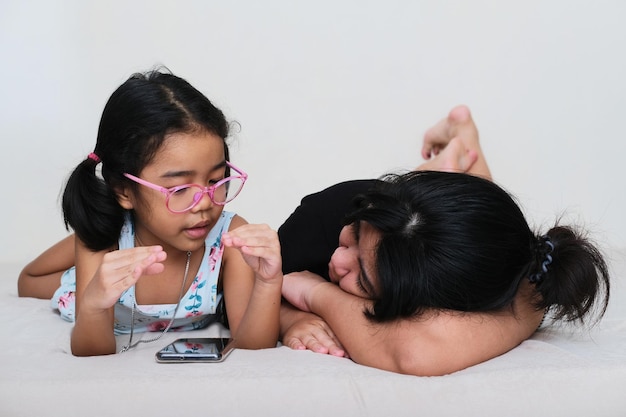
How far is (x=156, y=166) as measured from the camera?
5.83 ft

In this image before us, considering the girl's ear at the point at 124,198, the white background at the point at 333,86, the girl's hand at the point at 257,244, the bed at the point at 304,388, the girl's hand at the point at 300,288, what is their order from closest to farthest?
1. the bed at the point at 304,388
2. the girl's hand at the point at 257,244
3. the girl's ear at the point at 124,198
4. the girl's hand at the point at 300,288
5. the white background at the point at 333,86

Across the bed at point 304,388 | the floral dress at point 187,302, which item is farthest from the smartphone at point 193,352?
the floral dress at point 187,302

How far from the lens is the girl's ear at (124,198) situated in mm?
1889

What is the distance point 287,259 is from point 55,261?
31.0 inches

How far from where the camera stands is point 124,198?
1.91m

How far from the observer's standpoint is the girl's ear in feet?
6.20

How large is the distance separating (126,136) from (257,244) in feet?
1.30

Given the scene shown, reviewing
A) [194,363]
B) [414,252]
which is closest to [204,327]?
[194,363]

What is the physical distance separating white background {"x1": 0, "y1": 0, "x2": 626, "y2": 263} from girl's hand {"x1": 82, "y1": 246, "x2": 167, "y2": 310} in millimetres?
1678

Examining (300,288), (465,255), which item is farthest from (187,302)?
(465,255)

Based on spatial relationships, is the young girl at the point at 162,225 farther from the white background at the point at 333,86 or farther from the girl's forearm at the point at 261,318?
the white background at the point at 333,86

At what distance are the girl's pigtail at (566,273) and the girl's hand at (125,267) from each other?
78cm

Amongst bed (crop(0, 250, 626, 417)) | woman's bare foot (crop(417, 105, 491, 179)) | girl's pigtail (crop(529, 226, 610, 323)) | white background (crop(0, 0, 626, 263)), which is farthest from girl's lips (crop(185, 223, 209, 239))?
white background (crop(0, 0, 626, 263))

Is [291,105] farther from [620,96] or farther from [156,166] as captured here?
[156,166]
